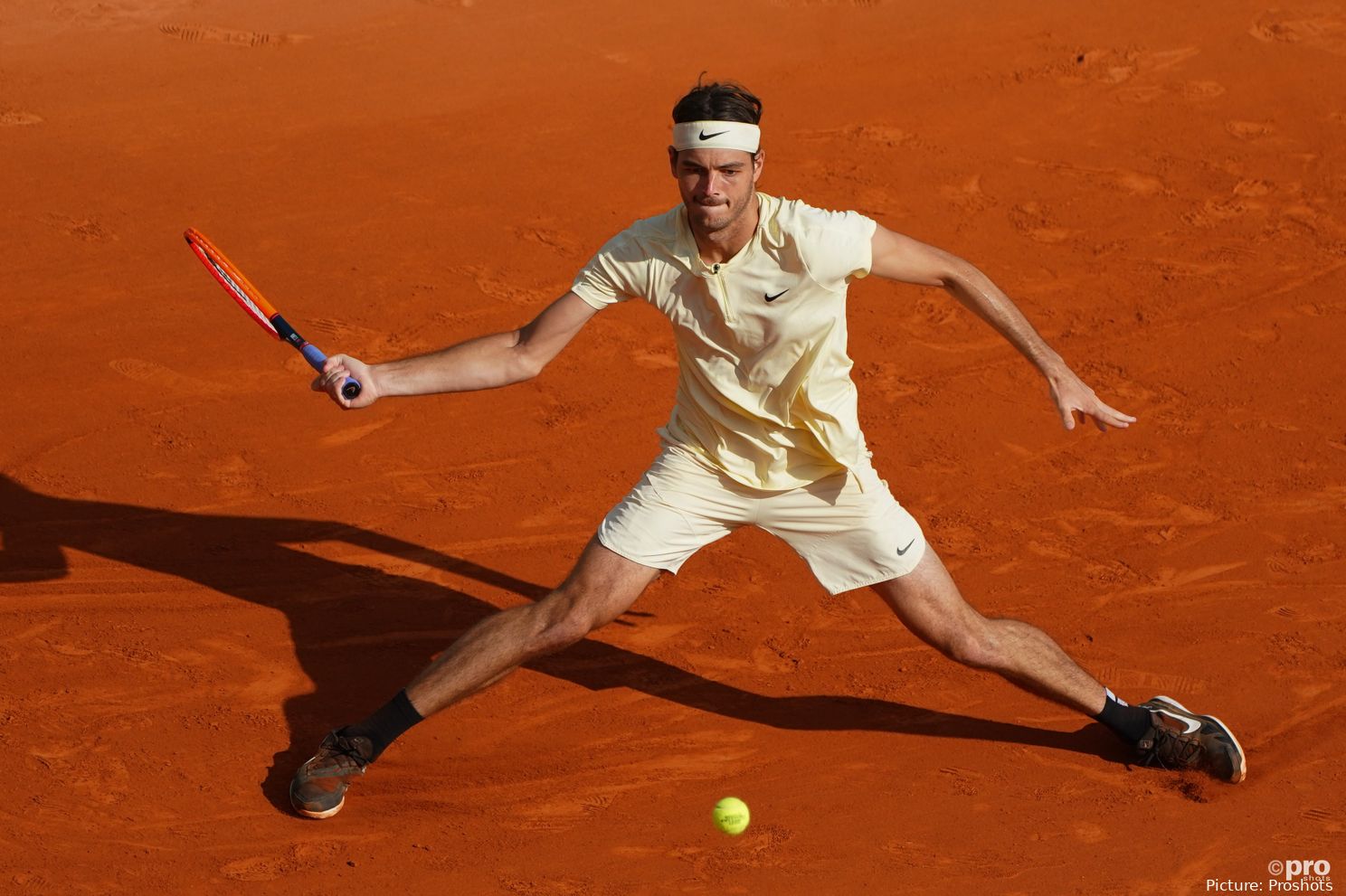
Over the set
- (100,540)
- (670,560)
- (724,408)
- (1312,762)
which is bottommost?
(1312,762)

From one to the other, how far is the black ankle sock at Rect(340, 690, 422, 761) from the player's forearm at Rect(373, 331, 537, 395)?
1107mm

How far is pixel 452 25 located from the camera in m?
11.2

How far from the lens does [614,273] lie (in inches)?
195

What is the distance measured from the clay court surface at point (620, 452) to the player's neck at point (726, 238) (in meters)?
1.96

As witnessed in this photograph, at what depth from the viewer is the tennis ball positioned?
Answer: 5234 mm

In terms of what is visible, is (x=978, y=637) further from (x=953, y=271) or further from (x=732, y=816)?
(x=953, y=271)

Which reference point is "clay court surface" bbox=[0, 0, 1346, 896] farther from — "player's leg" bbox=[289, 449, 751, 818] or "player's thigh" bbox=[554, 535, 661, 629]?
"player's thigh" bbox=[554, 535, 661, 629]

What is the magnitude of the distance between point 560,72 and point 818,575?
21.3ft

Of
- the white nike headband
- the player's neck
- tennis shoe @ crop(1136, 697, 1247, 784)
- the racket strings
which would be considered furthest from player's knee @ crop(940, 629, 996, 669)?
the racket strings

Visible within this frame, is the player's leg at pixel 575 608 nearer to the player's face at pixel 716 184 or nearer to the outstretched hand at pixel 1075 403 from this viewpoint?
the player's face at pixel 716 184

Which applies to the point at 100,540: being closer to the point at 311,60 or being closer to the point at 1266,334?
the point at 311,60

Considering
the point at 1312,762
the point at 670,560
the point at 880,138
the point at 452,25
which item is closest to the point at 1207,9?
the point at 880,138

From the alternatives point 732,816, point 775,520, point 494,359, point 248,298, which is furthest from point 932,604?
point 248,298

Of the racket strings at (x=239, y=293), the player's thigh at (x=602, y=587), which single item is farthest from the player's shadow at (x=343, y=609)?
the racket strings at (x=239, y=293)
